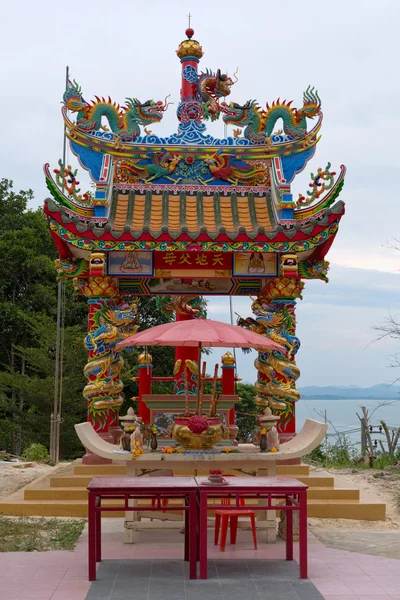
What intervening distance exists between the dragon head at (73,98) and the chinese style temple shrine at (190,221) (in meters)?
0.01

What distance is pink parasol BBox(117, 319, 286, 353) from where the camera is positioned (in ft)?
24.9

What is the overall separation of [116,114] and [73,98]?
64 centimetres

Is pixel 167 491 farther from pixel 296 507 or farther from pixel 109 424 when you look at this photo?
pixel 109 424

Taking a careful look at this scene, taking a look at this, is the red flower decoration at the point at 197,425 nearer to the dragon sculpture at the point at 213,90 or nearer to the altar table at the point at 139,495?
the altar table at the point at 139,495

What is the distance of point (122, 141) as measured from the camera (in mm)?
10930

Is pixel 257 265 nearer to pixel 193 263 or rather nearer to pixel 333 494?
pixel 193 263

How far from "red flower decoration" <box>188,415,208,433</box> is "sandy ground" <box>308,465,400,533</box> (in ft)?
5.72

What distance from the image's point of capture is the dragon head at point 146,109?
10.9 metres

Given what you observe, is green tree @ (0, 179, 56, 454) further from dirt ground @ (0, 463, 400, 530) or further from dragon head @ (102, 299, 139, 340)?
dragon head @ (102, 299, 139, 340)

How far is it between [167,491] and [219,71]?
724 centimetres

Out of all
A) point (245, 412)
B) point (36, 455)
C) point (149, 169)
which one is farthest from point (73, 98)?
point (245, 412)

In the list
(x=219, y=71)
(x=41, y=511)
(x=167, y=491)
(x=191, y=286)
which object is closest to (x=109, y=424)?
(x=41, y=511)

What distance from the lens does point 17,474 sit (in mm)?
12367

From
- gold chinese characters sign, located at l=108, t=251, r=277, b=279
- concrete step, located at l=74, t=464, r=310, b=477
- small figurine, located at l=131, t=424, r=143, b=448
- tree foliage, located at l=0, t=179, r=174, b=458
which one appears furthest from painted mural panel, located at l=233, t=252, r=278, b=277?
tree foliage, located at l=0, t=179, r=174, b=458
